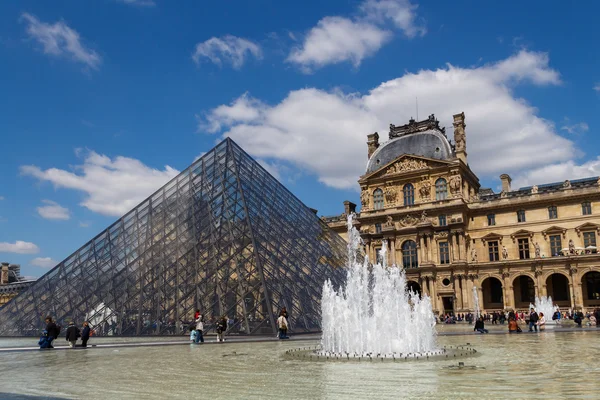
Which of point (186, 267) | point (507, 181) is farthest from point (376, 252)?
point (186, 267)

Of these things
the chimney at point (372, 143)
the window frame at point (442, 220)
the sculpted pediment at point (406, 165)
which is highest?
the chimney at point (372, 143)

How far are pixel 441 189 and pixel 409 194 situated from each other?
2760 millimetres

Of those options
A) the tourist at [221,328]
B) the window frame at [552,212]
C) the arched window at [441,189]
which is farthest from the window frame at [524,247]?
the tourist at [221,328]

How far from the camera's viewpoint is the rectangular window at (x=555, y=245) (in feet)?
134

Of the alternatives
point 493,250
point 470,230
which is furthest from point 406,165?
point 493,250

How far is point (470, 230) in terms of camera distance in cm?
4403

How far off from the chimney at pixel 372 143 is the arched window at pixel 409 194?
640 centimetres

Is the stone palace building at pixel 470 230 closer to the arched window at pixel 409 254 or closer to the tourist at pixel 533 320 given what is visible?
the arched window at pixel 409 254

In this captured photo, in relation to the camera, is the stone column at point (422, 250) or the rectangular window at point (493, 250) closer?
the rectangular window at point (493, 250)

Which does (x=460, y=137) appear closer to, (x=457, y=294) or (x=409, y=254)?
→ (x=409, y=254)

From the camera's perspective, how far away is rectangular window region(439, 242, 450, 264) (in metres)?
43.2

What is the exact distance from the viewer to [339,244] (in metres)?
30.4

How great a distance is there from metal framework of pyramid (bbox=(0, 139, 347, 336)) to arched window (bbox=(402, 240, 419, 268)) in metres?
20.4

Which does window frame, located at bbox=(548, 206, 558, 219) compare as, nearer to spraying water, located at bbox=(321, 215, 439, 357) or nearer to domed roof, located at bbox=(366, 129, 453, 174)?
domed roof, located at bbox=(366, 129, 453, 174)
